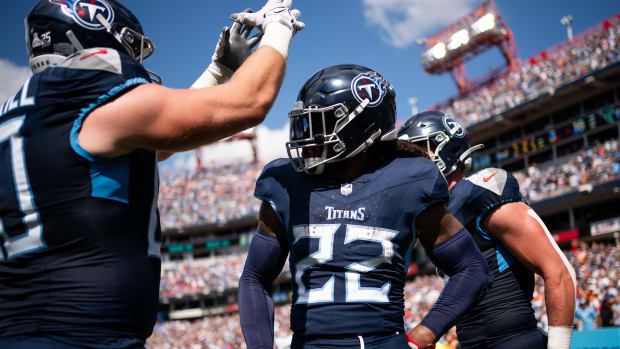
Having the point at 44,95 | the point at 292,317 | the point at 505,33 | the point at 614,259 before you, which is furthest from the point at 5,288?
the point at 505,33

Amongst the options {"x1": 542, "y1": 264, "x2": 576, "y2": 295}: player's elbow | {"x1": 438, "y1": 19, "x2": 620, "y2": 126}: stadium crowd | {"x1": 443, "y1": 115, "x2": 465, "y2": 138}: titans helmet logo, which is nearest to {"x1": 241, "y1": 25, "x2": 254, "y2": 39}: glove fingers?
{"x1": 443, "y1": 115, "x2": 465, "y2": 138}: titans helmet logo

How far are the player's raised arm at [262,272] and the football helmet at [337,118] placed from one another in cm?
32

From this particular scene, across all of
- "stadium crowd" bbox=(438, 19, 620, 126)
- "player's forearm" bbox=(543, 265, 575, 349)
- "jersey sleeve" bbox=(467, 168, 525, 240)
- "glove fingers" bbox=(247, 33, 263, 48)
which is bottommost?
"player's forearm" bbox=(543, 265, 575, 349)

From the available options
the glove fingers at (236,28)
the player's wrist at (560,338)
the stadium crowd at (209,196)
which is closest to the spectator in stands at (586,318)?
the player's wrist at (560,338)

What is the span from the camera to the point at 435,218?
7.84 feet

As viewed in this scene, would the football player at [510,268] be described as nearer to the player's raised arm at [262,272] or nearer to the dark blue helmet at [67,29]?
the player's raised arm at [262,272]

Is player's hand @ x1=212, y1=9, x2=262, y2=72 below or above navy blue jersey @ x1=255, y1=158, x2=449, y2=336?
above

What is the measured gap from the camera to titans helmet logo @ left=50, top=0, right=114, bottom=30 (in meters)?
1.94

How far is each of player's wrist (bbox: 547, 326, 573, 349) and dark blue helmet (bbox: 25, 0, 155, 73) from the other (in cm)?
295

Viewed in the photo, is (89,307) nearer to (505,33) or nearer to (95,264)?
(95,264)

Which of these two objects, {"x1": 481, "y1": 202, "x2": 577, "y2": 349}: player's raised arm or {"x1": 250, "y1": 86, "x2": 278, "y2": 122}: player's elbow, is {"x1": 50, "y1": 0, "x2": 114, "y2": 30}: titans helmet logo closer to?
{"x1": 250, "y1": 86, "x2": 278, "y2": 122}: player's elbow

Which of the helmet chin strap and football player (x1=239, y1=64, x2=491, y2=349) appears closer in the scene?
the helmet chin strap

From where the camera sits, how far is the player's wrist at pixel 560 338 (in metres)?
3.15

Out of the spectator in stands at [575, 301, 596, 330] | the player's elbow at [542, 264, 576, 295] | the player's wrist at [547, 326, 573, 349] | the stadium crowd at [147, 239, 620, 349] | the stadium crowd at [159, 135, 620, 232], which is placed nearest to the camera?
the player's wrist at [547, 326, 573, 349]
